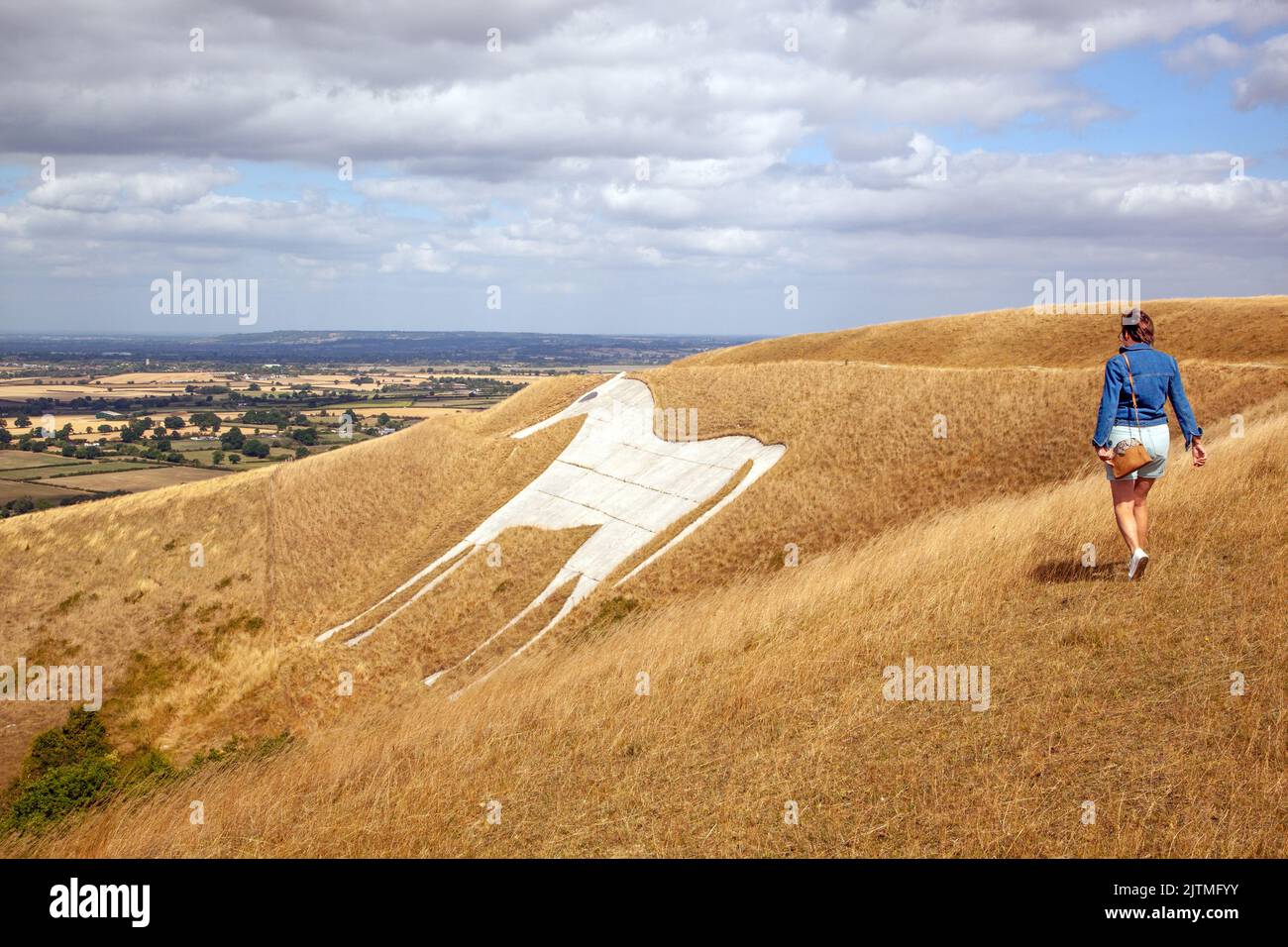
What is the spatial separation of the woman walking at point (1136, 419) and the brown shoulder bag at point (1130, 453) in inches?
0.4

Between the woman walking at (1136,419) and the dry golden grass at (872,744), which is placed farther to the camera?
the woman walking at (1136,419)

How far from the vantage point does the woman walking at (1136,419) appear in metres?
10.2

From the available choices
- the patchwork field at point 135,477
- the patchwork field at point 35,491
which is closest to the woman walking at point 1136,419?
the patchwork field at point 135,477

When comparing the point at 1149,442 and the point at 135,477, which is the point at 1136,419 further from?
the point at 135,477

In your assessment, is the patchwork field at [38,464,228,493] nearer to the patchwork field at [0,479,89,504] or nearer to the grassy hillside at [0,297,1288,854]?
the patchwork field at [0,479,89,504]

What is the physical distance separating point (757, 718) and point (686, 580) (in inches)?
635

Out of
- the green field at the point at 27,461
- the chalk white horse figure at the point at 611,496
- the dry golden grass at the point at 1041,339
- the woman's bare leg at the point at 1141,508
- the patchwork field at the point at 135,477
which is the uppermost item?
the dry golden grass at the point at 1041,339

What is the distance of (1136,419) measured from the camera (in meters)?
10.3

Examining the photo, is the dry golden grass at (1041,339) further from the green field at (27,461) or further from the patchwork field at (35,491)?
the green field at (27,461)

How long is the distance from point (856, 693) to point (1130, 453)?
14.4ft

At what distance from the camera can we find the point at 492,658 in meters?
24.5

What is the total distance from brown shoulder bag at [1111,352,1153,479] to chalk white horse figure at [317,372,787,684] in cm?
1687
